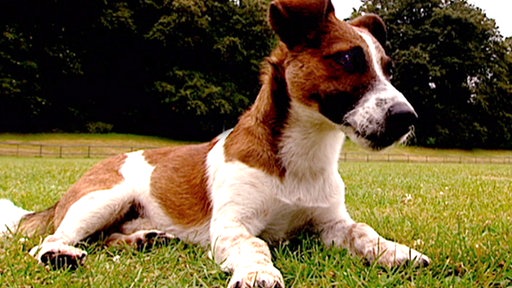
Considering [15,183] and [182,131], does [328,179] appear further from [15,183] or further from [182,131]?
[182,131]

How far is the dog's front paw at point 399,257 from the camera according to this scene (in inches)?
122

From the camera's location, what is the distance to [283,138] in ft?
12.5

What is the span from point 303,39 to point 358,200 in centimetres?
389

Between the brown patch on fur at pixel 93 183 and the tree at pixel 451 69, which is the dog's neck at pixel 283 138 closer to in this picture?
the brown patch on fur at pixel 93 183

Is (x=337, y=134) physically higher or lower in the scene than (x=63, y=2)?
lower

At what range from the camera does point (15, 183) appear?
404 inches

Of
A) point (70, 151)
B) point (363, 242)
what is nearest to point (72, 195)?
point (363, 242)

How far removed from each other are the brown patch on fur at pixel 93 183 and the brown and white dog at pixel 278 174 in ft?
0.05

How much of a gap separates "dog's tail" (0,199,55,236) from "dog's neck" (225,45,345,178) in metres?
1.78

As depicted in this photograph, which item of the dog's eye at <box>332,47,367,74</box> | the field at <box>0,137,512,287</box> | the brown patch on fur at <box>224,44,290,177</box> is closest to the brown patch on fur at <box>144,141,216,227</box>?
the field at <box>0,137,512,287</box>

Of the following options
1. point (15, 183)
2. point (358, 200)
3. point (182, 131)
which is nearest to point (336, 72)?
point (358, 200)

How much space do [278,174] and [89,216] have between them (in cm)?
153

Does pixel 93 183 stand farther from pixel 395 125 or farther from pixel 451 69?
pixel 451 69

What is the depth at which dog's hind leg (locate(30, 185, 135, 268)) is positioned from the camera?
3.88 m
